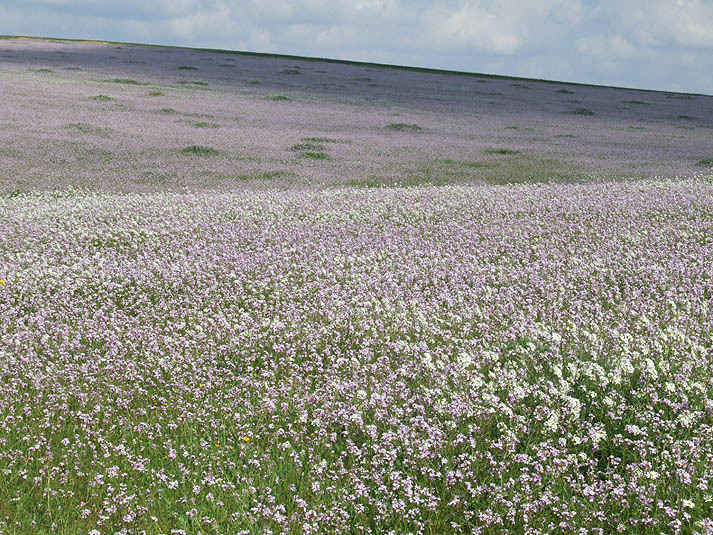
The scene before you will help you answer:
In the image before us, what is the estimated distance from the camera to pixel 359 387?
17.5 ft

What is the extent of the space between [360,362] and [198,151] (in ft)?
59.9

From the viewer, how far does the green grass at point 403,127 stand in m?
30.2

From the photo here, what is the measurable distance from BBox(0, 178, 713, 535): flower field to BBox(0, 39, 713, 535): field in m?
0.03

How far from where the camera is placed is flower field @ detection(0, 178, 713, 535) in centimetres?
401

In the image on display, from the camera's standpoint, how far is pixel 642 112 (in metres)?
44.7

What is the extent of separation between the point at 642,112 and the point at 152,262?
42329 millimetres

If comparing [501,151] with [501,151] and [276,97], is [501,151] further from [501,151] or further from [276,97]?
[276,97]

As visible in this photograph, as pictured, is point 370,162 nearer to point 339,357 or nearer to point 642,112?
point 339,357

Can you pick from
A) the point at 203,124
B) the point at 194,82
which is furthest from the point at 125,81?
the point at 203,124

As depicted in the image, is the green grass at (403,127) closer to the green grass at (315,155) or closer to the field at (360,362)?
the green grass at (315,155)

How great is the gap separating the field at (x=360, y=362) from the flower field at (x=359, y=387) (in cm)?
3

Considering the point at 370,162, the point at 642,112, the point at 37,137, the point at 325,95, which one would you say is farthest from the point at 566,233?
the point at 642,112

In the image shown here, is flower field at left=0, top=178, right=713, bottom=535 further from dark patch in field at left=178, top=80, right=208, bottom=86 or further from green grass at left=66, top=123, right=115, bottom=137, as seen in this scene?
dark patch in field at left=178, top=80, right=208, bottom=86

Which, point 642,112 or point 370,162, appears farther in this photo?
point 642,112
